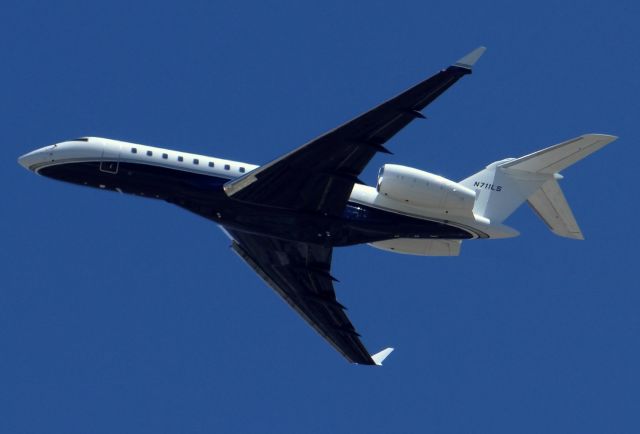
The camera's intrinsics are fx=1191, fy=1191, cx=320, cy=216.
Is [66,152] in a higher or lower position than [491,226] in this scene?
higher

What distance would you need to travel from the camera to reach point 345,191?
36.4m

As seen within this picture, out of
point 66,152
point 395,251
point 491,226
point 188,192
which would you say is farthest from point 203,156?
point 491,226

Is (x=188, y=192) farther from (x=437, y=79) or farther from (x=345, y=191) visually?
(x=437, y=79)

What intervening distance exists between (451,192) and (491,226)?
226 cm

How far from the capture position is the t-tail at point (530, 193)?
38000 mm

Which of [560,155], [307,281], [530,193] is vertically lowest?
[307,281]

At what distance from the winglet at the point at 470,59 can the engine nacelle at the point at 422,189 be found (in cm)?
514

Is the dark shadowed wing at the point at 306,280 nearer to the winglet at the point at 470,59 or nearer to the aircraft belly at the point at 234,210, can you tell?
the aircraft belly at the point at 234,210

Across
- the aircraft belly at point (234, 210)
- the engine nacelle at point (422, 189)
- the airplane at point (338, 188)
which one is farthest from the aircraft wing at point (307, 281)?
the engine nacelle at point (422, 189)

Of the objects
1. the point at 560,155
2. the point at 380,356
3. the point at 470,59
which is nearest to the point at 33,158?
the point at 380,356

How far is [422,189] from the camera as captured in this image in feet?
118

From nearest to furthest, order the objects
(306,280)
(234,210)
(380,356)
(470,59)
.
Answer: (470,59)
(234,210)
(306,280)
(380,356)

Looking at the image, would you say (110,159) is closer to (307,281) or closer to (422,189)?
(307,281)

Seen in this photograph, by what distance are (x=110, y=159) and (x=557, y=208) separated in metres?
14.3
